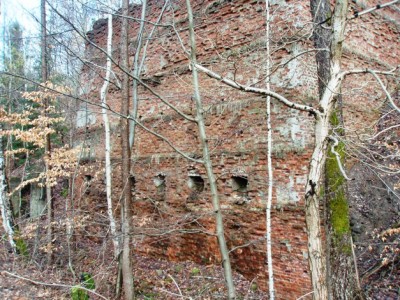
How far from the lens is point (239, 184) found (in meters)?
7.52

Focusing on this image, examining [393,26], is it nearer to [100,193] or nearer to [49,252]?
[100,193]

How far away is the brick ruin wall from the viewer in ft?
21.2

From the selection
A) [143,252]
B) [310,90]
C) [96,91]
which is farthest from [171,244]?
[96,91]

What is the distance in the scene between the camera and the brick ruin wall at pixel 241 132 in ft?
21.2

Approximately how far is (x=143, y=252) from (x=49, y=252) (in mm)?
2424

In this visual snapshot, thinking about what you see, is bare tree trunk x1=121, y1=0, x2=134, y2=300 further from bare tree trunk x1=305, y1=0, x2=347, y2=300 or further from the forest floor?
bare tree trunk x1=305, y1=0, x2=347, y2=300

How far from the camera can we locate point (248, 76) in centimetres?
746

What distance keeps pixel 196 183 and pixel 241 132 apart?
1903mm

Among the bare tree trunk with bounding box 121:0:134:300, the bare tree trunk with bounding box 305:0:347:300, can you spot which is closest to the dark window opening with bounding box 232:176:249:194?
the bare tree trunk with bounding box 121:0:134:300

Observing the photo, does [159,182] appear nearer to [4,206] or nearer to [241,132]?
[241,132]

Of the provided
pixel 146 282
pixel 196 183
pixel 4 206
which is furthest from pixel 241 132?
pixel 4 206

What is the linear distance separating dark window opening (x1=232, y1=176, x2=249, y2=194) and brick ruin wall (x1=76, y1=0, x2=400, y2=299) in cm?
2

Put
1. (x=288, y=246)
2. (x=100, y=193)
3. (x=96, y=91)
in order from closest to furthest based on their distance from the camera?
(x=288, y=246)
(x=100, y=193)
(x=96, y=91)

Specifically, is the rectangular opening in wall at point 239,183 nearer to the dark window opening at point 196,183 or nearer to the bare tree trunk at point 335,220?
the dark window opening at point 196,183
